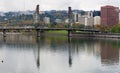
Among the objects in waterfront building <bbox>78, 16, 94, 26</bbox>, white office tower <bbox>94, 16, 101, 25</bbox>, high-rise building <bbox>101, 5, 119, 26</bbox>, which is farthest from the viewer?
waterfront building <bbox>78, 16, 94, 26</bbox>

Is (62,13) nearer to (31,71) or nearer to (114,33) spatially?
(114,33)

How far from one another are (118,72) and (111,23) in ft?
348

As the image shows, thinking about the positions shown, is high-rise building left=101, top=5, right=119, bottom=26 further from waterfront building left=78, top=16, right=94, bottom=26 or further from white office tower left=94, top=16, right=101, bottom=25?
waterfront building left=78, top=16, right=94, bottom=26

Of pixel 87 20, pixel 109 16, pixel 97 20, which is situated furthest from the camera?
pixel 87 20

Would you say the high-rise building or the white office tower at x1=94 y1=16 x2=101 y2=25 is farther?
the white office tower at x1=94 y1=16 x2=101 y2=25

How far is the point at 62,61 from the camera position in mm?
35875

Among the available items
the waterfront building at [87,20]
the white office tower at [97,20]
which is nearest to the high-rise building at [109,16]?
the white office tower at [97,20]

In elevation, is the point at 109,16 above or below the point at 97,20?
above

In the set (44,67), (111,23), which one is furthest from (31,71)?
(111,23)

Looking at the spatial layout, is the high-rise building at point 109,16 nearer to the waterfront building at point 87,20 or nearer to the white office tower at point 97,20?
the white office tower at point 97,20

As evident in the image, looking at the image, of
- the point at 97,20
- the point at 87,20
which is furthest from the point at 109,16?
the point at 87,20

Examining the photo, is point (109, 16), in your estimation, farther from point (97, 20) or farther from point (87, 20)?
point (87, 20)

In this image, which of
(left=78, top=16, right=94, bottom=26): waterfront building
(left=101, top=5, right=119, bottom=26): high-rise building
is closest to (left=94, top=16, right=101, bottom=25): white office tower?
(left=78, top=16, right=94, bottom=26): waterfront building

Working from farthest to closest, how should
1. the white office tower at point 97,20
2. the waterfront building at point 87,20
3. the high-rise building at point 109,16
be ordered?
the waterfront building at point 87,20 → the white office tower at point 97,20 → the high-rise building at point 109,16
